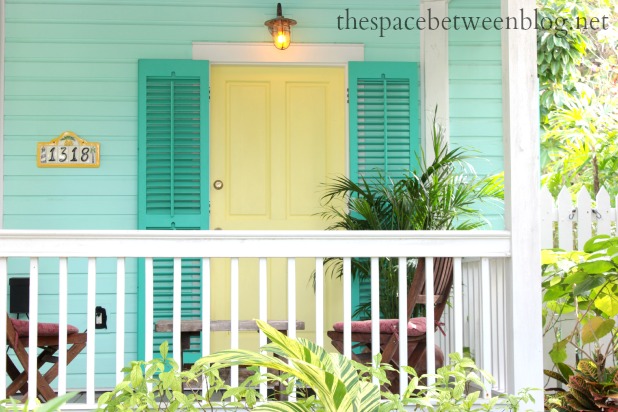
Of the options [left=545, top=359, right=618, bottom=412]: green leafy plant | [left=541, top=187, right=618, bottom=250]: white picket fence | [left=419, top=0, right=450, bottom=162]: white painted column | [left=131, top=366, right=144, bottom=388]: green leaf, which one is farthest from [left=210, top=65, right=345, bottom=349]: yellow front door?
[left=131, top=366, right=144, bottom=388]: green leaf

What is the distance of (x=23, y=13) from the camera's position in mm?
5879

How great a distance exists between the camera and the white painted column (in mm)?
6023

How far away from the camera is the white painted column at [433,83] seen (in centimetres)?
602

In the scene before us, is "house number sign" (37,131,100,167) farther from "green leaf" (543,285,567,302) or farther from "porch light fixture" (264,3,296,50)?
"green leaf" (543,285,567,302)

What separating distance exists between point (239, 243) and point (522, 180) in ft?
4.21

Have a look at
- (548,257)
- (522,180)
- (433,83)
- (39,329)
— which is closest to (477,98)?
(433,83)

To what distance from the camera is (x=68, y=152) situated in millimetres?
5840

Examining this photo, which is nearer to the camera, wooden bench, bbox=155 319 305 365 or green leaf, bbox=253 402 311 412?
green leaf, bbox=253 402 311 412

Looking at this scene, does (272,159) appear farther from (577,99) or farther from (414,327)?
(577,99)

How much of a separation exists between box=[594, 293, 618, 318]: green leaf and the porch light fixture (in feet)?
8.49

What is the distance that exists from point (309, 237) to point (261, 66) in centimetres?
246

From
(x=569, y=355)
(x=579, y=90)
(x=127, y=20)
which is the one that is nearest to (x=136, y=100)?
(x=127, y=20)

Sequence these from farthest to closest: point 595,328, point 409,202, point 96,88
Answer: point 96,88 < point 409,202 < point 595,328

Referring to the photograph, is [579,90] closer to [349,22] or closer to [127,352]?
[349,22]
